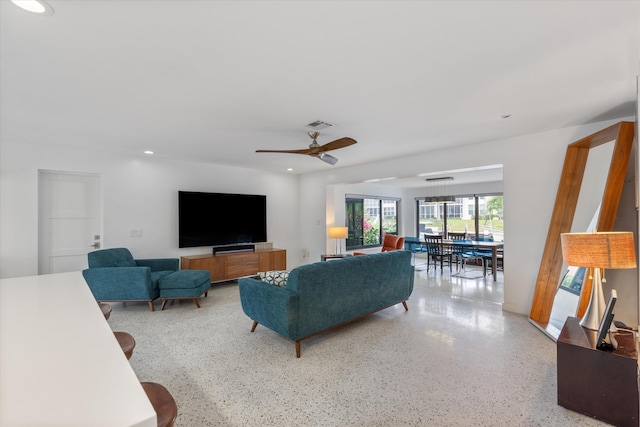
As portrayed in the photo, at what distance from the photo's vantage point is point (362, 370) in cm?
259

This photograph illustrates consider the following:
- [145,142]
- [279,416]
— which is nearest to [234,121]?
[145,142]

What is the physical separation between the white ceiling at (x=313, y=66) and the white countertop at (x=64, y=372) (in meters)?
1.53

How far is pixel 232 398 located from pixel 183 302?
2828 mm

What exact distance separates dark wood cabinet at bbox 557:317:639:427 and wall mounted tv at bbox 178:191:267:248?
17.1ft

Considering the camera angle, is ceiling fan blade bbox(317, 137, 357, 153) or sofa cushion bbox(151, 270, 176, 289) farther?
sofa cushion bbox(151, 270, 176, 289)

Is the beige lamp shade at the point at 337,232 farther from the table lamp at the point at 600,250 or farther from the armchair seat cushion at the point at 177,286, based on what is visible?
the table lamp at the point at 600,250

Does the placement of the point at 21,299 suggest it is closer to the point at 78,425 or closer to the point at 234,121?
the point at 78,425

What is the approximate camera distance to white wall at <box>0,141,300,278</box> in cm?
405

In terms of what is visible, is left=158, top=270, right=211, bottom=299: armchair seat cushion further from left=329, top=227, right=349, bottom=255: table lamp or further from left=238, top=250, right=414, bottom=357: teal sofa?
left=329, top=227, right=349, bottom=255: table lamp

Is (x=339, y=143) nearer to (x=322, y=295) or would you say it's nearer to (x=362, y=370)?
(x=322, y=295)

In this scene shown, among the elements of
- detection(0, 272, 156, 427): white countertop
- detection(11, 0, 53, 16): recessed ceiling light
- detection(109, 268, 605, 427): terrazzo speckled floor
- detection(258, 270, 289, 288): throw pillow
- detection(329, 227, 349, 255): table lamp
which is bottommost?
detection(109, 268, 605, 427): terrazzo speckled floor

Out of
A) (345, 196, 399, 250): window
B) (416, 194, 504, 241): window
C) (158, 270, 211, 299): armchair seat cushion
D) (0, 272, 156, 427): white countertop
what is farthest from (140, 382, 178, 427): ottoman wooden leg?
(416, 194, 504, 241): window

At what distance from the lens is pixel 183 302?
4.64 m

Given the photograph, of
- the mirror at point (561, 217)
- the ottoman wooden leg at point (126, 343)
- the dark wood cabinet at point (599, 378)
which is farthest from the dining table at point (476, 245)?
the ottoman wooden leg at point (126, 343)
